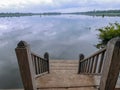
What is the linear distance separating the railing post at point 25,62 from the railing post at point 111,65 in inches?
46.9

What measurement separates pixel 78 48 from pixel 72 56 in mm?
2927

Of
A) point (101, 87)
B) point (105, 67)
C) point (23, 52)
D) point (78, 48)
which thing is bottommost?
point (78, 48)

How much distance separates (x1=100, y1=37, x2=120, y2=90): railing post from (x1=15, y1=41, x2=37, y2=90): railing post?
1192 millimetres

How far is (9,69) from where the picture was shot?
10.1 meters

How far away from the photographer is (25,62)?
2570mm

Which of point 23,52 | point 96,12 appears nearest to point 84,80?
point 23,52

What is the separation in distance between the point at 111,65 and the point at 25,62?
4.21ft

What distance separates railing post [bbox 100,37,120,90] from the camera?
2400 mm

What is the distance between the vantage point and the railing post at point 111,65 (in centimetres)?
240

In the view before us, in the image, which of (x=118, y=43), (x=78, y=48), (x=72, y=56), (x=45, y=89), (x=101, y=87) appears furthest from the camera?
(x=78, y=48)

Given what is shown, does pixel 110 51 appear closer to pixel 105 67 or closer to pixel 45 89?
pixel 105 67

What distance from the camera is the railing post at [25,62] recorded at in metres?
2.48

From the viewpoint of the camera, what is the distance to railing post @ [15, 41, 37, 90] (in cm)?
248

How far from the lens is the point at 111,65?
256cm
